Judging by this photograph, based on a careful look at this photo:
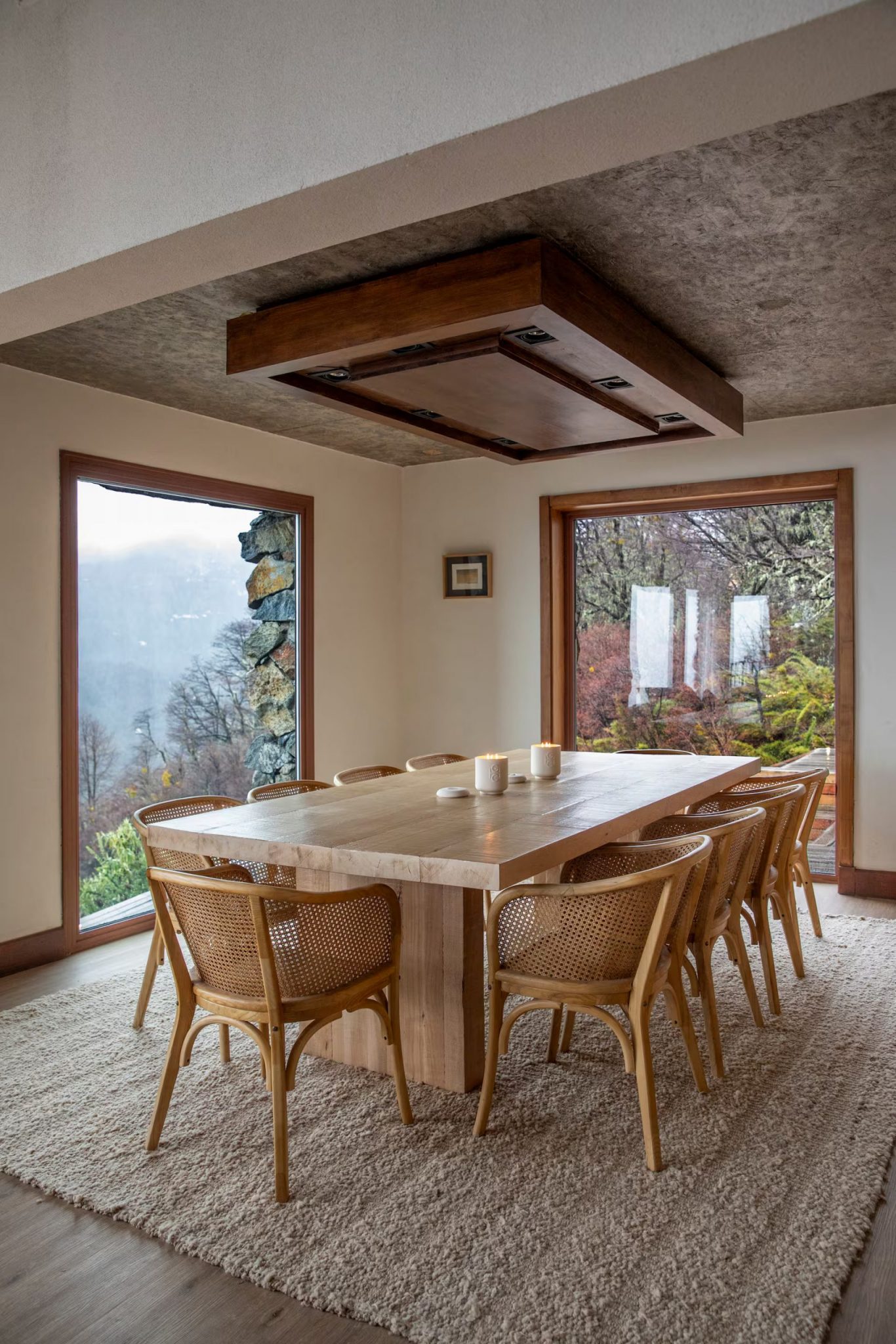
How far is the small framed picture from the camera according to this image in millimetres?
5992

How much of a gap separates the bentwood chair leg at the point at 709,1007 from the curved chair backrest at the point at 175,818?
56.2 inches

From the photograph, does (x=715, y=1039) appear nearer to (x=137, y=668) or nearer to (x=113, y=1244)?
(x=113, y=1244)

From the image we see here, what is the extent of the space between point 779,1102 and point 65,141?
9.47ft

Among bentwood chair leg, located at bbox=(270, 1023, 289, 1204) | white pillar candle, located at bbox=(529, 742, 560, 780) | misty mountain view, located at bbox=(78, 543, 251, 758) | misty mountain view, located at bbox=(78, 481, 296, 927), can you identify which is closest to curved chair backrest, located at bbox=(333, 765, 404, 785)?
white pillar candle, located at bbox=(529, 742, 560, 780)

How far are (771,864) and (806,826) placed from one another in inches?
26.7

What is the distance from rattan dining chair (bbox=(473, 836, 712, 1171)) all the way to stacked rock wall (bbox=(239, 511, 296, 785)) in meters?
3.06

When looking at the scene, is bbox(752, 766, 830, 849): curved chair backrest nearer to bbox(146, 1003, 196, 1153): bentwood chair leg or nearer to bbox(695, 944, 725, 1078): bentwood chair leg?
bbox(695, 944, 725, 1078): bentwood chair leg

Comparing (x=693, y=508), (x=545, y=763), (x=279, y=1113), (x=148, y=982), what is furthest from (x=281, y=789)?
(x=693, y=508)

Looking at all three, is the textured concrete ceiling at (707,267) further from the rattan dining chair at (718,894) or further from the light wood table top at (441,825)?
the rattan dining chair at (718,894)

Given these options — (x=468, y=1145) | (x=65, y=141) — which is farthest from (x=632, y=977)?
(x=65, y=141)

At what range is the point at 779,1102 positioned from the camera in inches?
104

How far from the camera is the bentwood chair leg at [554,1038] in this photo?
2.89m

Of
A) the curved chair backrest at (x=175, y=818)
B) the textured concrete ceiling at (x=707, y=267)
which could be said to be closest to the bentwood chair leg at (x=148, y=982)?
the curved chair backrest at (x=175, y=818)

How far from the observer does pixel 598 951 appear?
2381 mm
